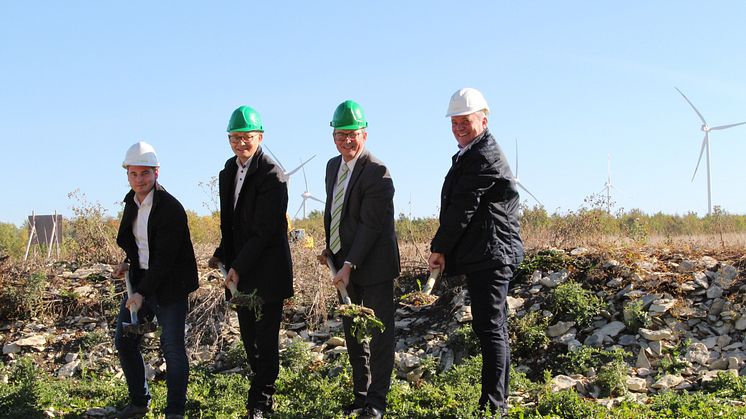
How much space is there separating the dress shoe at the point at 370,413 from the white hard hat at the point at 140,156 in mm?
2315

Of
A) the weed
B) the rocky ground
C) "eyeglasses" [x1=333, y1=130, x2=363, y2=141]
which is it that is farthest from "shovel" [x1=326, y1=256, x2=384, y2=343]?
the weed

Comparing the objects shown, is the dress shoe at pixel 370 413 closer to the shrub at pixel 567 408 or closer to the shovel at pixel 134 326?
the shrub at pixel 567 408

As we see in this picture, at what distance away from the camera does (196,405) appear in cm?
603

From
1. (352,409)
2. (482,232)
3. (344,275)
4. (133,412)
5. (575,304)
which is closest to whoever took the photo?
(482,232)

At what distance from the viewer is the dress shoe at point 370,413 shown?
17.3 feet

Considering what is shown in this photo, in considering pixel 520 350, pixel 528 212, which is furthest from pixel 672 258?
pixel 528 212

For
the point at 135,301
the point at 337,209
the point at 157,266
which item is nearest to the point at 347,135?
the point at 337,209

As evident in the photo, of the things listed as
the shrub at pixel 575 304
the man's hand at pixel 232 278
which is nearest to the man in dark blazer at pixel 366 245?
the man's hand at pixel 232 278

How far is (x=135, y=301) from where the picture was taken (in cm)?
514

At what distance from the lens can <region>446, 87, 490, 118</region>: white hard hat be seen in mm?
5109

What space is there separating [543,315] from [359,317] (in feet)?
11.6

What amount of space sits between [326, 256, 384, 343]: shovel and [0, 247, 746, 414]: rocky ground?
2058 mm

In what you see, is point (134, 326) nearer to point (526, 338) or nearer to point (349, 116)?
point (349, 116)

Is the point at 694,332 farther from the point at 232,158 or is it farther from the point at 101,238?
the point at 101,238
